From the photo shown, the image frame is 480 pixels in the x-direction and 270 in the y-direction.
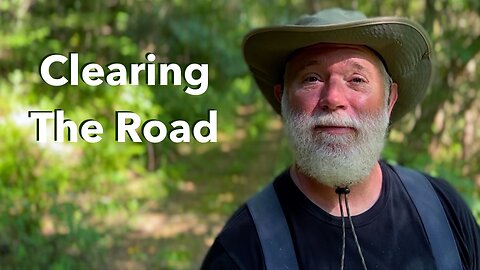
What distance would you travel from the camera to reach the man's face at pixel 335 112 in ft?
5.90

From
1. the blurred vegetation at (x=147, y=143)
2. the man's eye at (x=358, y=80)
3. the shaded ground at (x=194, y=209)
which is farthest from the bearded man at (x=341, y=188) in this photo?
the shaded ground at (x=194, y=209)

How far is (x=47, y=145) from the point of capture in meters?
6.29

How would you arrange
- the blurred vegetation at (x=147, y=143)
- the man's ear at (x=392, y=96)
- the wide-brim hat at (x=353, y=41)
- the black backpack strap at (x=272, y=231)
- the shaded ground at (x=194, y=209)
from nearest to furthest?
the black backpack strap at (x=272, y=231), the wide-brim hat at (x=353, y=41), the man's ear at (x=392, y=96), the blurred vegetation at (x=147, y=143), the shaded ground at (x=194, y=209)

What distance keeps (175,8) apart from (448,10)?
468cm

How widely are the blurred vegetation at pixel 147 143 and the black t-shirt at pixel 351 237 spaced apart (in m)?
1.63

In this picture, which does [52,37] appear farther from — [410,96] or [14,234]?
[410,96]

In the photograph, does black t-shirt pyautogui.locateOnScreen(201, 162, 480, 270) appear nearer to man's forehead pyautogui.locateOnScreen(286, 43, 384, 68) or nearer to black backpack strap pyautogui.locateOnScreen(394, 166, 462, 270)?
black backpack strap pyautogui.locateOnScreen(394, 166, 462, 270)

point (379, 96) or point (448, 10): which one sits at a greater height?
point (448, 10)

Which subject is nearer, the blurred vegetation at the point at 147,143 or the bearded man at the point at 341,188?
the bearded man at the point at 341,188

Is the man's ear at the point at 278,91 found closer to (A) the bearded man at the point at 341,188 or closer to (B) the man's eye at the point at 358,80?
(A) the bearded man at the point at 341,188

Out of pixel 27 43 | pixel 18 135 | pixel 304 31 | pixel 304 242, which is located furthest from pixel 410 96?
pixel 27 43

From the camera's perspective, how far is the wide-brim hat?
1773mm

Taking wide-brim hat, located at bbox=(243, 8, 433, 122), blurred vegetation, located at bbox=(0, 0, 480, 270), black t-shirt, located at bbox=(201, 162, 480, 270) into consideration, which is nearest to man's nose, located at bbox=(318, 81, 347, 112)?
wide-brim hat, located at bbox=(243, 8, 433, 122)

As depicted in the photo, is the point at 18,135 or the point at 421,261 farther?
the point at 18,135
